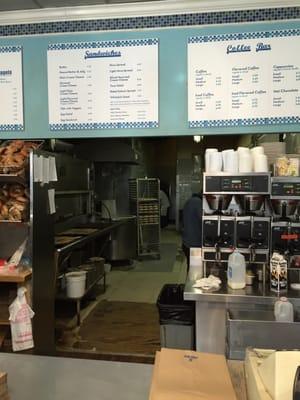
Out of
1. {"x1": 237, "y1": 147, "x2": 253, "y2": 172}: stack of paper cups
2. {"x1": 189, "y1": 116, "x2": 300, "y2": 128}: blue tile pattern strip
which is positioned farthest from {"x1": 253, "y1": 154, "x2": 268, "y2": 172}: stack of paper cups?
{"x1": 189, "y1": 116, "x2": 300, "y2": 128}: blue tile pattern strip

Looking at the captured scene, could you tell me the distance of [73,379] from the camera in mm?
1210

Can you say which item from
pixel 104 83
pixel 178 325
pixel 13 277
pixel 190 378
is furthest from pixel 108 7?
pixel 178 325

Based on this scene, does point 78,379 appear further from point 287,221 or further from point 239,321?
point 287,221

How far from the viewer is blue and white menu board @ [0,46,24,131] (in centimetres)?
249

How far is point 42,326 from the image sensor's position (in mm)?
3164

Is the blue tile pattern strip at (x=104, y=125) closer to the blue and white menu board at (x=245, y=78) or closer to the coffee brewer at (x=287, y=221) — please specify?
the blue and white menu board at (x=245, y=78)

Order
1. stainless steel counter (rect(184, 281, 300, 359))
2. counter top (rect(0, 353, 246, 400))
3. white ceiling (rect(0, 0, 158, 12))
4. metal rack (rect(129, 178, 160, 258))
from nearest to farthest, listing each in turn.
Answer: counter top (rect(0, 353, 246, 400)) → stainless steel counter (rect(184, 281, 300, 359)) → white ceiling (rect(0, 0, 158, 12)) → metal rack (rect(129, 178, 160, 258))

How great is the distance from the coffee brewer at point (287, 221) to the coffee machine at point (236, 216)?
5 cm

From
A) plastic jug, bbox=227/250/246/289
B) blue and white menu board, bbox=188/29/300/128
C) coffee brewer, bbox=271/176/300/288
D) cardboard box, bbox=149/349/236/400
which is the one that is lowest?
plastic jug, bbox=227/250/246/289

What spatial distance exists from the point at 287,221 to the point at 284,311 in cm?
65

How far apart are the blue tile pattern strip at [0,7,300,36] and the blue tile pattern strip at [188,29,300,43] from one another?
76 mm

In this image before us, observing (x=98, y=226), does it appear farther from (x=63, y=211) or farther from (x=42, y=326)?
(x=42, y=326)

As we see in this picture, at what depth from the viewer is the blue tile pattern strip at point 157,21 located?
225 cm

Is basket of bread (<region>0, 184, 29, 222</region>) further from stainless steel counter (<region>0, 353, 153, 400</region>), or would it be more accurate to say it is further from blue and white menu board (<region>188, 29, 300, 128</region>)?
stainless steel counter (<region>0, 353, 153, 400</region>)
